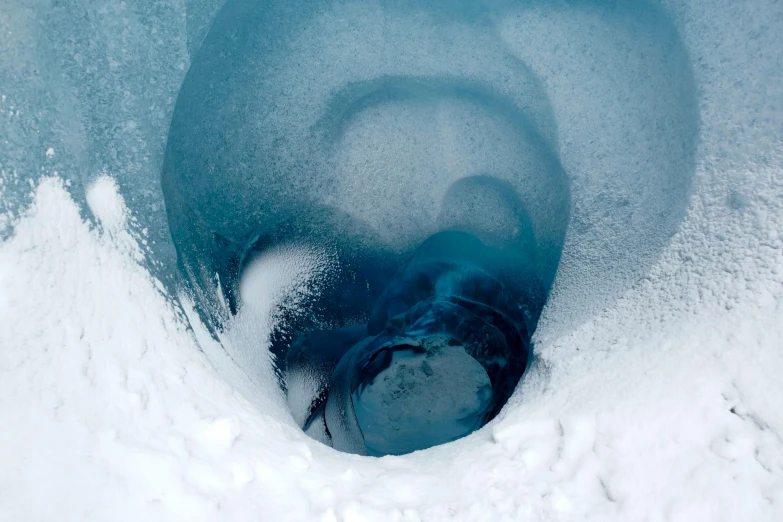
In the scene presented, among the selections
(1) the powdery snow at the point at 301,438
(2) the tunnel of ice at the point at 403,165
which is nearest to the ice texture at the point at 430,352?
(2) the tunnel of ice at the point at 403,165

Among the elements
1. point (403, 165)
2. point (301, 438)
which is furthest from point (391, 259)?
point (301, 438)

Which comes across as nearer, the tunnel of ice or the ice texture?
the tunnel of ice

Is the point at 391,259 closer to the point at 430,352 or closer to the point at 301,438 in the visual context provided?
the point at 430,352

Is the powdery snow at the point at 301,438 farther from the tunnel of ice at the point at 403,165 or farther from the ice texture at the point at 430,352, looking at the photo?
the ice texture at the point at 430,352

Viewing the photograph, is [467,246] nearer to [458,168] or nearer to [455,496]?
[458,168]

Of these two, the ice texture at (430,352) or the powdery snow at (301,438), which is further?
the ice texture at (430,352)

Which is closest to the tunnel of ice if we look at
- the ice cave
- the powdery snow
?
the ice cave

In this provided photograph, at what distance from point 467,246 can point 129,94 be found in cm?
115

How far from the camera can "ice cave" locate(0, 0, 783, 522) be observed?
83 cm

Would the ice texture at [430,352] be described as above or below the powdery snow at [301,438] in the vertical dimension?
below

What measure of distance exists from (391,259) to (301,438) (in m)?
0.79

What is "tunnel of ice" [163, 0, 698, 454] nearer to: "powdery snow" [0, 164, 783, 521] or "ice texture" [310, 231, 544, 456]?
"ice texture" [310, 231, 544, 456]

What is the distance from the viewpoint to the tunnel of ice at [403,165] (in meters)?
1.29

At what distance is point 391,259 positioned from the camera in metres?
1.71
